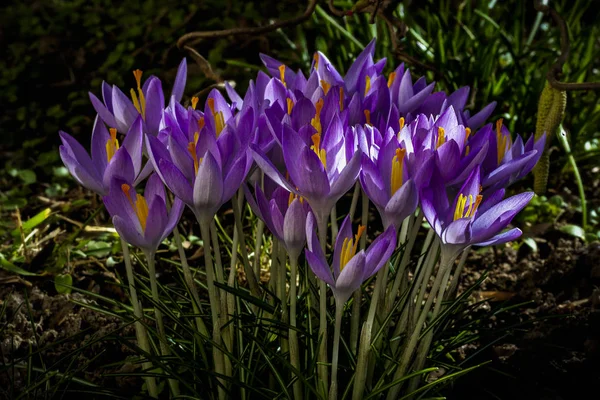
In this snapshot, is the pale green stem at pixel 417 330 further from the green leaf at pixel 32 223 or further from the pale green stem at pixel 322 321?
the green leaf at pixel 32 223

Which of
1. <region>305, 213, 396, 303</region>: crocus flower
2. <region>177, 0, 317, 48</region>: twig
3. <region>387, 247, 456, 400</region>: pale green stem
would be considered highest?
<region>177, 0, 317, 48</region>: twig

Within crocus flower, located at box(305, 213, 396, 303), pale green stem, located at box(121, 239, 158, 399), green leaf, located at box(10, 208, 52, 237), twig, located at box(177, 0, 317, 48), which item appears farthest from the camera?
green leaf, located at box(10, 208, 52, 237)

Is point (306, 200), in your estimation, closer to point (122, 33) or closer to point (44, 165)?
point (44, 165)

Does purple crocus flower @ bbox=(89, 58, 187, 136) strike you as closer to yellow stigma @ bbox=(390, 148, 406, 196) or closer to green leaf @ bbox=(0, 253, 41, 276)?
yellow stigma @ bbox=(390, 148, 406, 196)

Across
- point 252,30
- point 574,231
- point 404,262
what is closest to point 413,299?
point 404,262

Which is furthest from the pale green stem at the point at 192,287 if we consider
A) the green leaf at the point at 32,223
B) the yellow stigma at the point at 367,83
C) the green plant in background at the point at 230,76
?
the green leaf at the point at 32,223

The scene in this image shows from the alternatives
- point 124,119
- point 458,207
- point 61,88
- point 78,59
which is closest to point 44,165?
point 61,88

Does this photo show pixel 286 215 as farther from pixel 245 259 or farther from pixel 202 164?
pixel 245 259

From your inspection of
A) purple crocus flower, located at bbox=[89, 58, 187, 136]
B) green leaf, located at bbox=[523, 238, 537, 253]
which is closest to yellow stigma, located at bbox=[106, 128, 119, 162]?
purple crocus flower, located at bbox=[89, 58, 187, 136]

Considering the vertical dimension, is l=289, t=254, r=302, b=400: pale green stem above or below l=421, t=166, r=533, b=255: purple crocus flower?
below
